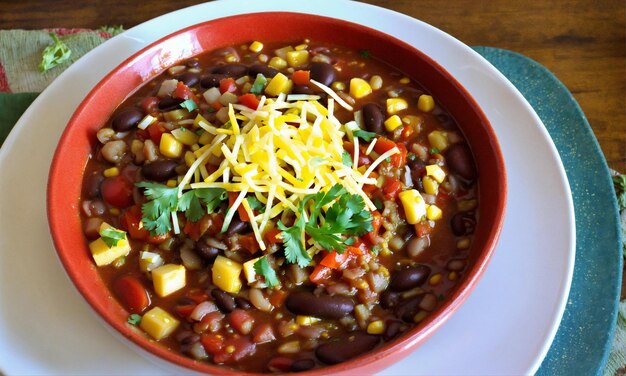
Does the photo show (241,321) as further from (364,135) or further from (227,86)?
(227,86)

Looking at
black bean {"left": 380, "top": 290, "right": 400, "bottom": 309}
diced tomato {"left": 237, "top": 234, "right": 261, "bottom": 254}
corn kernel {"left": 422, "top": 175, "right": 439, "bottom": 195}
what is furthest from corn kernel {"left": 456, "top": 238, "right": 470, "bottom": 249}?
diced tomato {"left": 237, "top": 234, "right": 261, "bottom": 254}

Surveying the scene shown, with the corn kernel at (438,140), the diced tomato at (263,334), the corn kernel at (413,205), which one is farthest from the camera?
the corn kernel at (438,140)

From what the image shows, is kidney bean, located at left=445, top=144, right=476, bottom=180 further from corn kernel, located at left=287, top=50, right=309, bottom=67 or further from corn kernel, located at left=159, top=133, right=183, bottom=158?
corn kernel, located at left=159, top=133, right=183, bottom=158

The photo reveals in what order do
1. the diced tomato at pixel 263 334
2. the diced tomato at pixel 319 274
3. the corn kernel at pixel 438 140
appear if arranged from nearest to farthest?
the diced tomato at pixel 263 334
the diced tomato at pixel 319 274
the corn kernel at pixel 438 140

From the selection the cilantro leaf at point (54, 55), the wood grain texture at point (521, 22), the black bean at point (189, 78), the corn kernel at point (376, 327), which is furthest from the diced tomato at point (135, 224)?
the wood grain texture at point (521, 22)

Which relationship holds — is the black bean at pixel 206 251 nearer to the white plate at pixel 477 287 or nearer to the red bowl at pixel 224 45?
the red bowl at pixel 224 45

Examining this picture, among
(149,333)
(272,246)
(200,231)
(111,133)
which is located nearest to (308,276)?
(272,246)

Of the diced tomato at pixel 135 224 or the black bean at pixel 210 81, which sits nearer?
the diced tomato at pixel 135 224

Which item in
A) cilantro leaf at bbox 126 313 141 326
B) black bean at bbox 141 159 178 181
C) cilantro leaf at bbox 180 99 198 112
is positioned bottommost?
cilantro leaf at bbox 126 313 141 326
